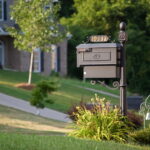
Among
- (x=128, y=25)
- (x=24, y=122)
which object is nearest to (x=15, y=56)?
(x=128, y=25)

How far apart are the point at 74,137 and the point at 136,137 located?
1.43 metres

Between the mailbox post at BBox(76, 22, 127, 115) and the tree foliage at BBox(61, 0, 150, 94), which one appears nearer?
the mailbox post at BBox(76, 22, 127, 115)

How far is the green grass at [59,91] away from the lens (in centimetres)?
3269

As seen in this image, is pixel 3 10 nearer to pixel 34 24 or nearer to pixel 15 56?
pixel 15 56

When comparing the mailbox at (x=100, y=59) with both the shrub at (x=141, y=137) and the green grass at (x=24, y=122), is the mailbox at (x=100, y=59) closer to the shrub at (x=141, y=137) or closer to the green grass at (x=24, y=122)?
the shrub at (x=141, y=137)

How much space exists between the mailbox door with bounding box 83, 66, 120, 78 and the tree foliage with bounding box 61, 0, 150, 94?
33038 millimetres

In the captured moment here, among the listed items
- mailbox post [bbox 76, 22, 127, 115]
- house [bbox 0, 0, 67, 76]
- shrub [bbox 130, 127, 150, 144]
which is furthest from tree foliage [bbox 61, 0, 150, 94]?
mailbox post [bbox 76, 22, 127, 115]

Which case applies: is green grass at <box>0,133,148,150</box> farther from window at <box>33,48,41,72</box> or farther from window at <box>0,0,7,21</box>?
window at <box>33,48,41,72</box>

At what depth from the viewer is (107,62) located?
45.0 ft

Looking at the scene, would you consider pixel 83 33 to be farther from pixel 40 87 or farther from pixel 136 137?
pixel 136 137

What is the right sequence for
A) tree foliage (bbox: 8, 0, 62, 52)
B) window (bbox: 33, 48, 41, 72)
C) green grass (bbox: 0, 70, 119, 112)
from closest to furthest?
green grass (bbox: 0, 70, 119, 112)
tree foliage (bbox: 8, 0, 62, 52)
window (bbox: 33, 48, 41, 72)

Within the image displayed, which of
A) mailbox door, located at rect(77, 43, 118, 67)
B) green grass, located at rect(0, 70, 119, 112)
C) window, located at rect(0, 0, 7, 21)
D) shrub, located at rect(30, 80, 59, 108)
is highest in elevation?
window, located at rect(0, 0, 7, 21)

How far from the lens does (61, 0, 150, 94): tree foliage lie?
4753 cm

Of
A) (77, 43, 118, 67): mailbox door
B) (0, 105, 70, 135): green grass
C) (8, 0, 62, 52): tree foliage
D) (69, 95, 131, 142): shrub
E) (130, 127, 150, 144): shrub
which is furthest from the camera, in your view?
(8, 0, 62, 52): tree foliage
